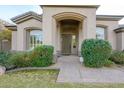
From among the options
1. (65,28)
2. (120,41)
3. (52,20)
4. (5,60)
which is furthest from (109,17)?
(5,60)

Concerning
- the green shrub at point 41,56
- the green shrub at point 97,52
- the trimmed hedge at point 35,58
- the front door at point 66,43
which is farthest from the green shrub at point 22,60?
the front door at point 66,43

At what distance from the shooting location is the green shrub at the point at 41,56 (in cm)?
1448

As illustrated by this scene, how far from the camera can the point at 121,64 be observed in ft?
55.7

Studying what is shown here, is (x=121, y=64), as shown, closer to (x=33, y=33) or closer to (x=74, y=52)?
(x=74, y=52)

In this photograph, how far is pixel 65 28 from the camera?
2352cm

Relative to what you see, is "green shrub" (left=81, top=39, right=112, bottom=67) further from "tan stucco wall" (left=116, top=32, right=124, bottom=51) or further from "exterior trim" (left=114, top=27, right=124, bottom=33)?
"tan stucco wall" (left=116, top=32, right=124, bottom=51)

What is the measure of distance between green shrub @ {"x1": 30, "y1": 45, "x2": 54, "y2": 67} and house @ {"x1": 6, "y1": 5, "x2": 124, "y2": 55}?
6.92 feet

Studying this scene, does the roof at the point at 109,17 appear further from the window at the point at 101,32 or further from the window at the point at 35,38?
the window at the point at 35,38

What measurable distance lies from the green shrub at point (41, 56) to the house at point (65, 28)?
211 cm

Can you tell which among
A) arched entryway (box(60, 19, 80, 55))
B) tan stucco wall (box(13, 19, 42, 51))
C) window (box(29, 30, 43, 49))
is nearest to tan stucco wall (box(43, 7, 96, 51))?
tan stucco wall (box(13, 19, 42, 51))

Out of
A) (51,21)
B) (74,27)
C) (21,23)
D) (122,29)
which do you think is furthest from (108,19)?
(21,23)

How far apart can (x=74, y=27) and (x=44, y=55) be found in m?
9.68

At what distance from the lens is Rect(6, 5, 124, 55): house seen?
16.7 meters

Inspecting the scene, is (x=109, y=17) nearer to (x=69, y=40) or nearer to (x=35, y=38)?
(x=69, y=40)
